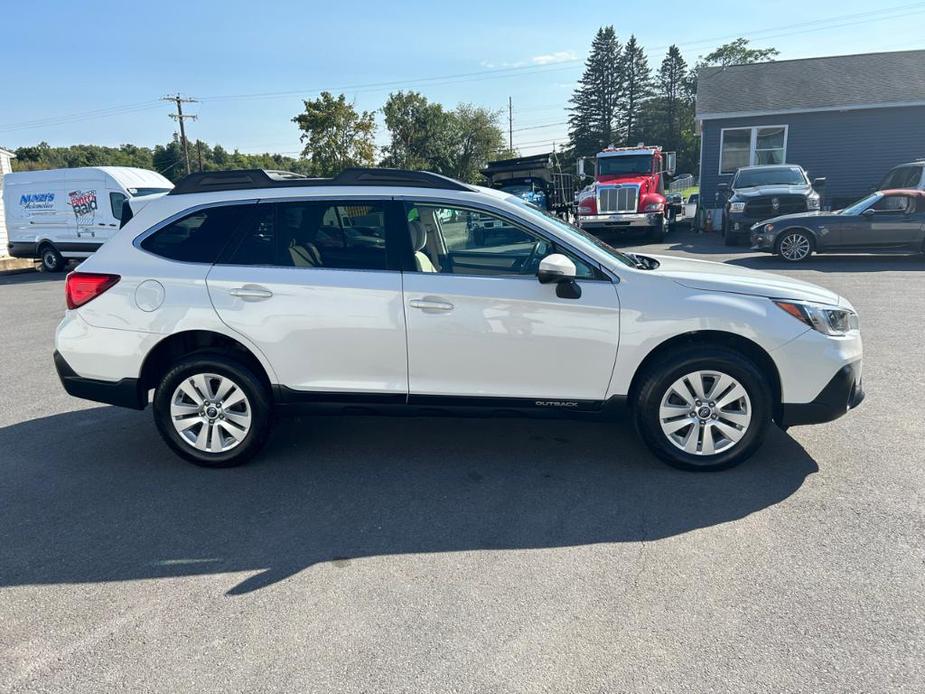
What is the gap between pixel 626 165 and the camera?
66.5 feet

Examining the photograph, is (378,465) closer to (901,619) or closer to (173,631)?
(173,631)

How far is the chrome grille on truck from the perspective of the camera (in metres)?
18.9

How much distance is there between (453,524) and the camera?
3.73m

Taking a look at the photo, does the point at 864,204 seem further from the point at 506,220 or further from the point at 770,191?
the point at 506,220

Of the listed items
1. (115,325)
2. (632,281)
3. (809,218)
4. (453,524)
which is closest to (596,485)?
(453,524)

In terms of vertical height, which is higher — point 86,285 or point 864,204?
point 86,285

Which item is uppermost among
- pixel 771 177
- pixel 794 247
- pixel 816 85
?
pixel 816 85

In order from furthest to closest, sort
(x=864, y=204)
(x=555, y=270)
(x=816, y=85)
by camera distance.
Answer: (x=816, y=85), (x=864, y=204), (x=555, y=270)

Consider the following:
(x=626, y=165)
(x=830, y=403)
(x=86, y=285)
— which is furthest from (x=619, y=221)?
(x=86, y=285)

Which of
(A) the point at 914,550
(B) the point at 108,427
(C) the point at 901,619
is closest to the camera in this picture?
(C) the point at 901,619

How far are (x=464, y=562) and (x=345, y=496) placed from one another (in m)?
1.05

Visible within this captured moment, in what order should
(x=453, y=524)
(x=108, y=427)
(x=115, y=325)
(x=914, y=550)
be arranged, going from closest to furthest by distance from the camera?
1. (x=914, y=550)
2. (x=453, y=524)
3. (x=115, y=325)
4. (x=108, y=427)

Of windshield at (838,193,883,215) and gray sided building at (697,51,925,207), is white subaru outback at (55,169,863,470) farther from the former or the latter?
gray sided building at (697,51,925,207)

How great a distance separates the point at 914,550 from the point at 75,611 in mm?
3891
